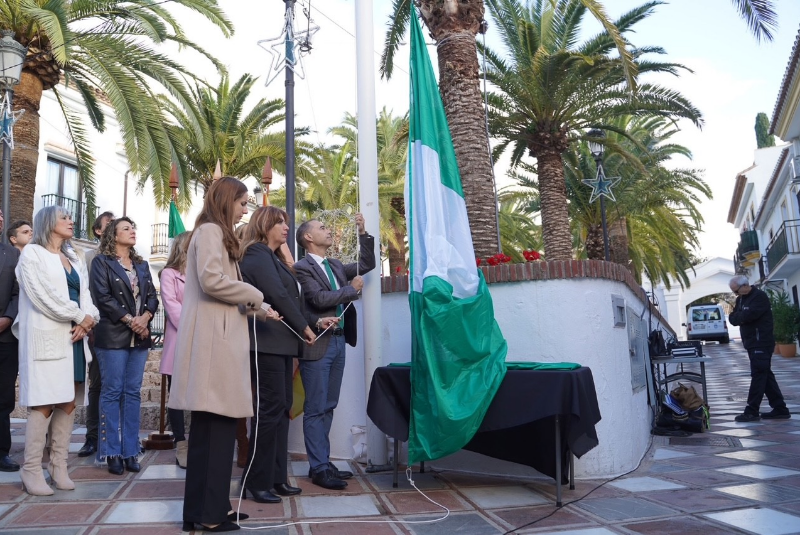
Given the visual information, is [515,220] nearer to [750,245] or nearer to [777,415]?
[777,415]

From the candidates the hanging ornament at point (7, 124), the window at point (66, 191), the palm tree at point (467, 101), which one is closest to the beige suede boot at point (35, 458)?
the palm tree at point (467, 101)

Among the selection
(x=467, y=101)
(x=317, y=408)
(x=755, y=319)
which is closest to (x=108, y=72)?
(x=467, y=101)

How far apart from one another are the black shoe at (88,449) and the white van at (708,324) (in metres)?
35.9

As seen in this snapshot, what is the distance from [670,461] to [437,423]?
2.50 metres

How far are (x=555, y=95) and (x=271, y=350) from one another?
11695 millimetres

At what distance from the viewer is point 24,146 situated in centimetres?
1080

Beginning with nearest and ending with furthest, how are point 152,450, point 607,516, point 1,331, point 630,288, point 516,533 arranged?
point 516,533 < point 607,516 < point 1,331 < point 152,450 < point 630,288

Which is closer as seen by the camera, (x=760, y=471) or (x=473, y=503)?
(x=473, y=503)

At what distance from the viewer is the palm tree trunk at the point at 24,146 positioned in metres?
10.8

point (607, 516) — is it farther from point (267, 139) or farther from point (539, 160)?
point (267, 139)

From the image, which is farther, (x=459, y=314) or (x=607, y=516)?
(x=459, y=314)

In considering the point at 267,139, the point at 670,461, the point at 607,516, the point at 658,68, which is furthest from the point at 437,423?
the point at 267,139

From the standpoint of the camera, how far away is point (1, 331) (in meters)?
4.91

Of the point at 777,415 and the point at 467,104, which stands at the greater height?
the point at 467,104
